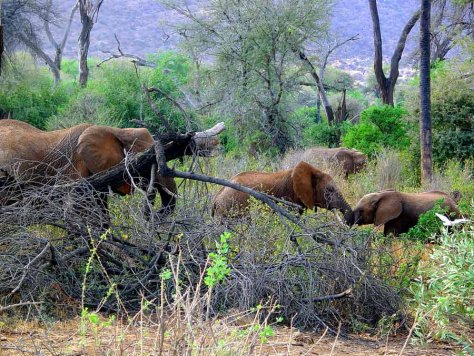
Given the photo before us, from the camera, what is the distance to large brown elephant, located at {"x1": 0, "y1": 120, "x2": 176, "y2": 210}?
33.4 ft

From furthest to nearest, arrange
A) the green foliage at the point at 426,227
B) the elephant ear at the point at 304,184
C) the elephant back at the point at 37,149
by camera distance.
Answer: the elephant ear at the point at 304,184 < the green foliage at the point at 426,227 < the elephant back at the point at 37,149

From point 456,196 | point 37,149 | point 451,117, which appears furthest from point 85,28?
point 37,149

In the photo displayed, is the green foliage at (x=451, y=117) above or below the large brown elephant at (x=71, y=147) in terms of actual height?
below

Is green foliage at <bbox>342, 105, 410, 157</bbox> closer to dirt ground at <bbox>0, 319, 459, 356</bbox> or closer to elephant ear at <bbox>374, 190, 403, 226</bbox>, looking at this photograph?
elephant ear at <bbox>374, 190, 403, 226</bbox>

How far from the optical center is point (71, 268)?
24.1 feet

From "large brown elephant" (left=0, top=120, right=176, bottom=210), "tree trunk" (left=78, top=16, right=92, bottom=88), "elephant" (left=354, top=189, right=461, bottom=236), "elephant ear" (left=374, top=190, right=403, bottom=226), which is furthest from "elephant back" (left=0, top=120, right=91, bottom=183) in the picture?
"tree trunk" (left=78, top=16, right=92, bottom=88)

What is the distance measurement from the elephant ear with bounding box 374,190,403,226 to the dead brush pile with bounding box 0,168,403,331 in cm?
528

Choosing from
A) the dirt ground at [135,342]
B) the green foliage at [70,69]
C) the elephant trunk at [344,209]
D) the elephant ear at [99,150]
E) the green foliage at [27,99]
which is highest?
the elephant ear at [99,150]

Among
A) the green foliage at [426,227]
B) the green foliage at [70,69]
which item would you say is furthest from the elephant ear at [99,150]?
the green foliage at [70,69]

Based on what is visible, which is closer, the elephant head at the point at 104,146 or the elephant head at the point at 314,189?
the elephant head at the point at 104,146

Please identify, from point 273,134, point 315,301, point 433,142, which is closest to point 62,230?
point 315,301

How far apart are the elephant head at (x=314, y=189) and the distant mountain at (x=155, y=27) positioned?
68839 mm

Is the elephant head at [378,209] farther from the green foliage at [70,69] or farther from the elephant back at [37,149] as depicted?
the green foliage at [70,69]

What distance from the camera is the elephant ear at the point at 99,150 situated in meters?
10.5
